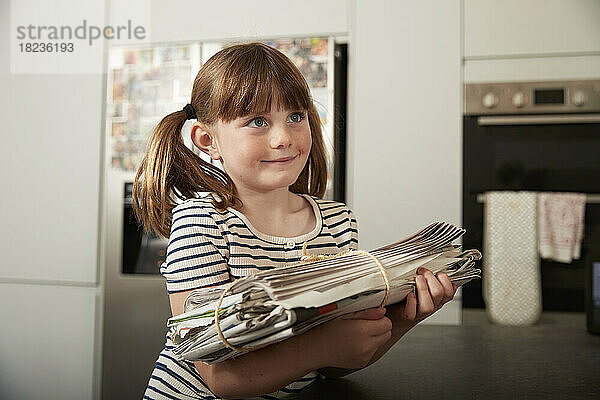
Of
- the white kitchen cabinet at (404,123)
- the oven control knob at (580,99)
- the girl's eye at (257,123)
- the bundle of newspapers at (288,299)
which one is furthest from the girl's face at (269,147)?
the oven control knob at (580,99)

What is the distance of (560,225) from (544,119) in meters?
0.20

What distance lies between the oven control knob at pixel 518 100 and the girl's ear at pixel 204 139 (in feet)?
2.82

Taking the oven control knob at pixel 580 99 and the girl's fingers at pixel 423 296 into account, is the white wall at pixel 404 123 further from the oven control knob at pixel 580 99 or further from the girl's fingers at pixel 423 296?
the girl's fingers at pixel 423 296

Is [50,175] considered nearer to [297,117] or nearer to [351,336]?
[297,117]

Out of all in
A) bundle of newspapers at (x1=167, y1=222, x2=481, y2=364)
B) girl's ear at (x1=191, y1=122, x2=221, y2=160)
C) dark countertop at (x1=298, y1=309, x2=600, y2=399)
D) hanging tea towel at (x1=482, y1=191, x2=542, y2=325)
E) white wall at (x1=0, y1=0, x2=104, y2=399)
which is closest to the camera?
bundle of newspapers at (x1=167, y1=222, x2=481, y2=364)

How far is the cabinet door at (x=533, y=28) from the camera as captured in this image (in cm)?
126

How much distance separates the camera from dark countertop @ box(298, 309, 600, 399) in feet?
1.36

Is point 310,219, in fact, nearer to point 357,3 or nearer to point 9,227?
point 357,3

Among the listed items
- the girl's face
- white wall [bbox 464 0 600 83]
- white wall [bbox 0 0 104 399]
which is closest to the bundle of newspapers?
the girl's face

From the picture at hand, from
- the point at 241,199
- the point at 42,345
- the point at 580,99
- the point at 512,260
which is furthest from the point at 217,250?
the point at 42,345

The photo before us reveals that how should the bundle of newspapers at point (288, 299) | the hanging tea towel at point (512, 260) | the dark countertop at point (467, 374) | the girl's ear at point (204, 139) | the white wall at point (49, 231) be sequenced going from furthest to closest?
the white wall at point (49, 231)
the hanging tea towel at point (512, 260)
the girl's ear at point (204, 139)
the dark countertop at point (467, 374)
the bundle of newspapers at point (288, 299)

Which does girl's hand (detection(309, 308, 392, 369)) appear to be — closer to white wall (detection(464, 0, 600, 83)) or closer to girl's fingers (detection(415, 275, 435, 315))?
girl's fingers (detection(415, 275, 435, 315))

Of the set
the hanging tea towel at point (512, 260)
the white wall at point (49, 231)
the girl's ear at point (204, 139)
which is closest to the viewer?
the girl's ear at point (204, 139)

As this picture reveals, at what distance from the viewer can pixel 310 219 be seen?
56cm
